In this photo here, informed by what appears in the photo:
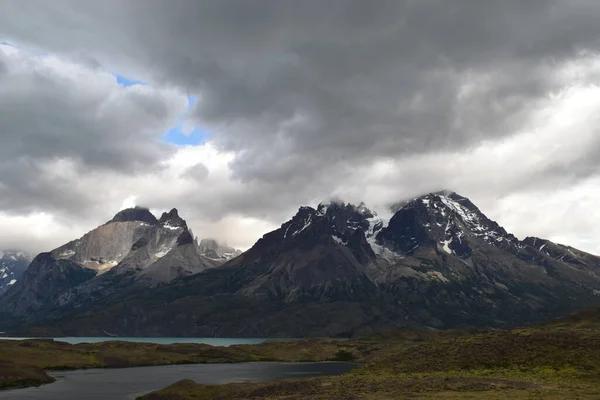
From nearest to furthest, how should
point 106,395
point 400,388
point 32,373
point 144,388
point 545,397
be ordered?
point 545,397 → point 400,388 → point 106,395 → point 144,388 → point 32,373

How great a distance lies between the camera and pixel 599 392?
99312 millimetres

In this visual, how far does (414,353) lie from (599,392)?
246ft

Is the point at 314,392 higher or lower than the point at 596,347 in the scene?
lower

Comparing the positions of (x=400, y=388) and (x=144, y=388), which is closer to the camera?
(x=400, y=388)

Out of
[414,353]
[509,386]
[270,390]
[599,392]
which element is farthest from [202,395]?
[599,392]

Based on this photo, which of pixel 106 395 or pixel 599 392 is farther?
pixel 106 395

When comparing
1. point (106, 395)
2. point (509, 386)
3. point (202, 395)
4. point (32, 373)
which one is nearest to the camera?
point (509, 386)

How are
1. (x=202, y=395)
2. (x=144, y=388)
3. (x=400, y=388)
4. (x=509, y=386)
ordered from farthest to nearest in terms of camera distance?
1. (x=144, y=388)
2. (x=202, y=395)
3. (x=400, y=388)
4. (x=509, y=386)

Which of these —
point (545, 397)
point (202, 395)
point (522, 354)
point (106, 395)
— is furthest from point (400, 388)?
point (106, 395)

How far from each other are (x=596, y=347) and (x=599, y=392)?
4337 centimetres

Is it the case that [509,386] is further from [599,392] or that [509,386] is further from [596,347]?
[596,347]

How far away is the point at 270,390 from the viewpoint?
138 m

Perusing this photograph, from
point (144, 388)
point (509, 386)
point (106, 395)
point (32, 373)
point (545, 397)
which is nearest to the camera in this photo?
point (545, 397)

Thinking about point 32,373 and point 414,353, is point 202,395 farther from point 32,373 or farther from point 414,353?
point 32,373
